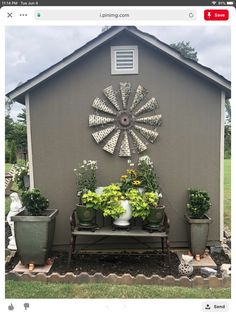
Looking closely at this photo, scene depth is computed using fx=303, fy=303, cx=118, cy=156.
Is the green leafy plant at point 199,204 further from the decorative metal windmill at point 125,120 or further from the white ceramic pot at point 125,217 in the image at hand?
the decorative metal windmill at point 125,120

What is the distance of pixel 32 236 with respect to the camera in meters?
3.85

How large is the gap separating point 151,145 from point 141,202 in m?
0.95

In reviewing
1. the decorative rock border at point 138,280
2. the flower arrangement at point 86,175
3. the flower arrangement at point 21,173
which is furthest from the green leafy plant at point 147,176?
the flower arrangement at point 21,173

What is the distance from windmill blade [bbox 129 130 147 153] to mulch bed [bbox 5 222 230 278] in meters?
1.49

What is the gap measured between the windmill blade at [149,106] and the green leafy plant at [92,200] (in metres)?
1.37

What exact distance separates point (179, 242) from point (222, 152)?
1.50m

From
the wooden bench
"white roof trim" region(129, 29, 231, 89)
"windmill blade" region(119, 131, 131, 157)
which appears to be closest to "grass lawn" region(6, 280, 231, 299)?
the wooden bench

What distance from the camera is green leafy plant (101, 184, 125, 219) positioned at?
12.9 feet

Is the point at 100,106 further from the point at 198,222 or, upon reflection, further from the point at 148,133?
the point at 198,222

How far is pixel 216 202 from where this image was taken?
4.55 meters

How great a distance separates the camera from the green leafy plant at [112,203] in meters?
3.92

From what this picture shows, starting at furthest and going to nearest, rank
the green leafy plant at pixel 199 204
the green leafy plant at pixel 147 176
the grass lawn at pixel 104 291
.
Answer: the green leafy plant at pixel 147 176 → the green leafy plant at pixel 199 204 → the grass lawn at pixel 104 291
